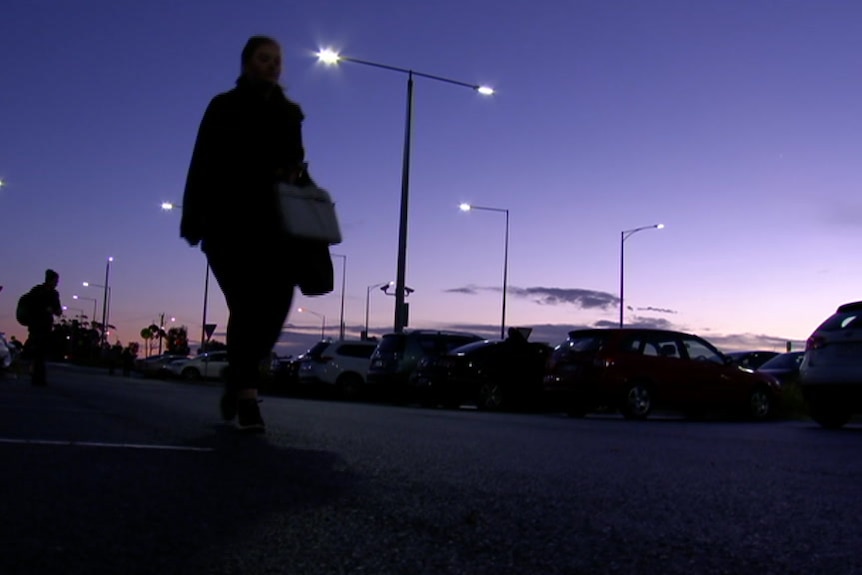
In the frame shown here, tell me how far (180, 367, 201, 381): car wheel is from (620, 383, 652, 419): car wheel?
3872 cm

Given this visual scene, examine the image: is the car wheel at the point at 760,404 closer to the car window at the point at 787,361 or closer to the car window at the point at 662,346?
the car window at the point at 662,346

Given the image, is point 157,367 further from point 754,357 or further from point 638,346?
point 638,346

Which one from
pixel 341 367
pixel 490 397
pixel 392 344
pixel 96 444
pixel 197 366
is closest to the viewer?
pixel 96 444

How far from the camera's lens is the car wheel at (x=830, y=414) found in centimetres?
1193

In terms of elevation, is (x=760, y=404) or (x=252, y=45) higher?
(x=252, y=45)

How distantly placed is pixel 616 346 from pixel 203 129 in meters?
12.0

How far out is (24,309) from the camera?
13.4 m

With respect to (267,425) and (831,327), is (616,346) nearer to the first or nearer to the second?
(831,327)

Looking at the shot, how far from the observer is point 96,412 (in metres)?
6.19

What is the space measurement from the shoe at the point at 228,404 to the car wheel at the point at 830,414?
354 inches

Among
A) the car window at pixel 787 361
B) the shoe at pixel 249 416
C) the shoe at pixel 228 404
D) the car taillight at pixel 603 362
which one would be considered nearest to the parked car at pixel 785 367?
the car window at pixel 787 361

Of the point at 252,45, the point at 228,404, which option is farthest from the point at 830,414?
the point at 252,45

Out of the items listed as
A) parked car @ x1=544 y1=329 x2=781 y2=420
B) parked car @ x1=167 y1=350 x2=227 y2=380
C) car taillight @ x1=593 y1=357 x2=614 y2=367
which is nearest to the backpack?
parked car @ x1=544 y1=329 x2=781 y2=420

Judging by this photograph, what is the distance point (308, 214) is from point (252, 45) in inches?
36.9
